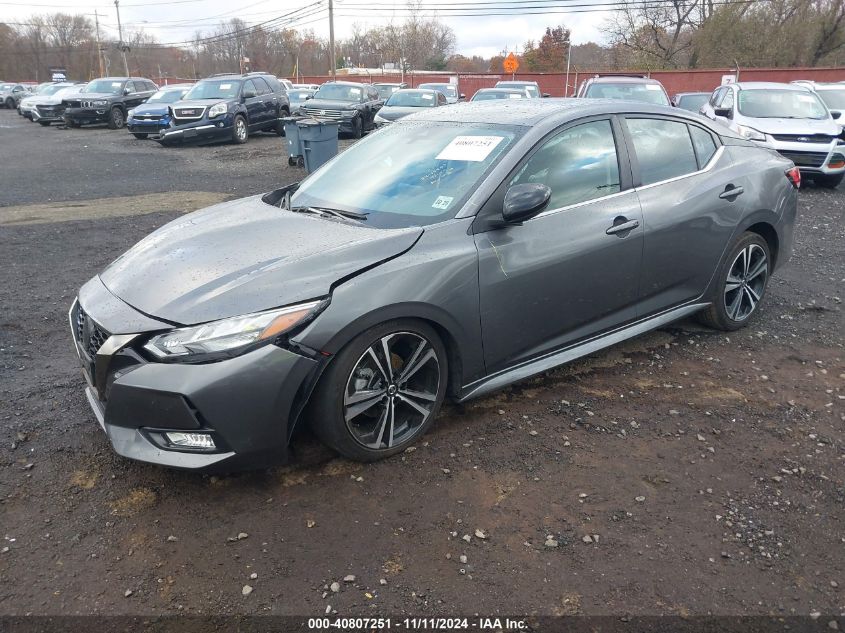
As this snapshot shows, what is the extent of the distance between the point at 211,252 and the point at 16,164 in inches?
570

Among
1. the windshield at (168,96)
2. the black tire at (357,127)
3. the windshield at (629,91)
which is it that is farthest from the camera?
the windshield at (168,96)

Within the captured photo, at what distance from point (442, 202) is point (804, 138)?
978 cm

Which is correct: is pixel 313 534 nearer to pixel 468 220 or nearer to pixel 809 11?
pixel 468 220

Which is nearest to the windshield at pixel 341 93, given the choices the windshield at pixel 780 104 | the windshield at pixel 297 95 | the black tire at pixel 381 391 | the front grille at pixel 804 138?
the windshield at pixel 297 95

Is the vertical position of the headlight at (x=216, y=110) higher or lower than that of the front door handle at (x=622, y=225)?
higher

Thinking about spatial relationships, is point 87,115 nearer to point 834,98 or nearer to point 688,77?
point 834,98

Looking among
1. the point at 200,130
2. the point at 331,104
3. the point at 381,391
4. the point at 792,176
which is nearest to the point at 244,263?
the point at 381,391

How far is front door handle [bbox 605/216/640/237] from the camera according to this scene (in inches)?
145

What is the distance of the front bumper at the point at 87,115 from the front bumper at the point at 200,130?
7.23m

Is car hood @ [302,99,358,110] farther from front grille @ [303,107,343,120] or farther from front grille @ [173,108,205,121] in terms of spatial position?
front grille @ [173,108,205,121]

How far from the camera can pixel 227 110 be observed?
16750 mm

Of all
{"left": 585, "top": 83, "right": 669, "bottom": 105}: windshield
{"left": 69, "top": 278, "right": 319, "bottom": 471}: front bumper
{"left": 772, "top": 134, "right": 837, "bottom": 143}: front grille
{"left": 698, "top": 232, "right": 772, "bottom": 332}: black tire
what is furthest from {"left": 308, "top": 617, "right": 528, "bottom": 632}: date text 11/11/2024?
A: {"left": 585, "top": 83, "right": 669, "bottom": 105}: windshield

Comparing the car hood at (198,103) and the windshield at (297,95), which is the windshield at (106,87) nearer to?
the windshield at (297,95)

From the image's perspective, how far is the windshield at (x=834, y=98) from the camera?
514 inches
